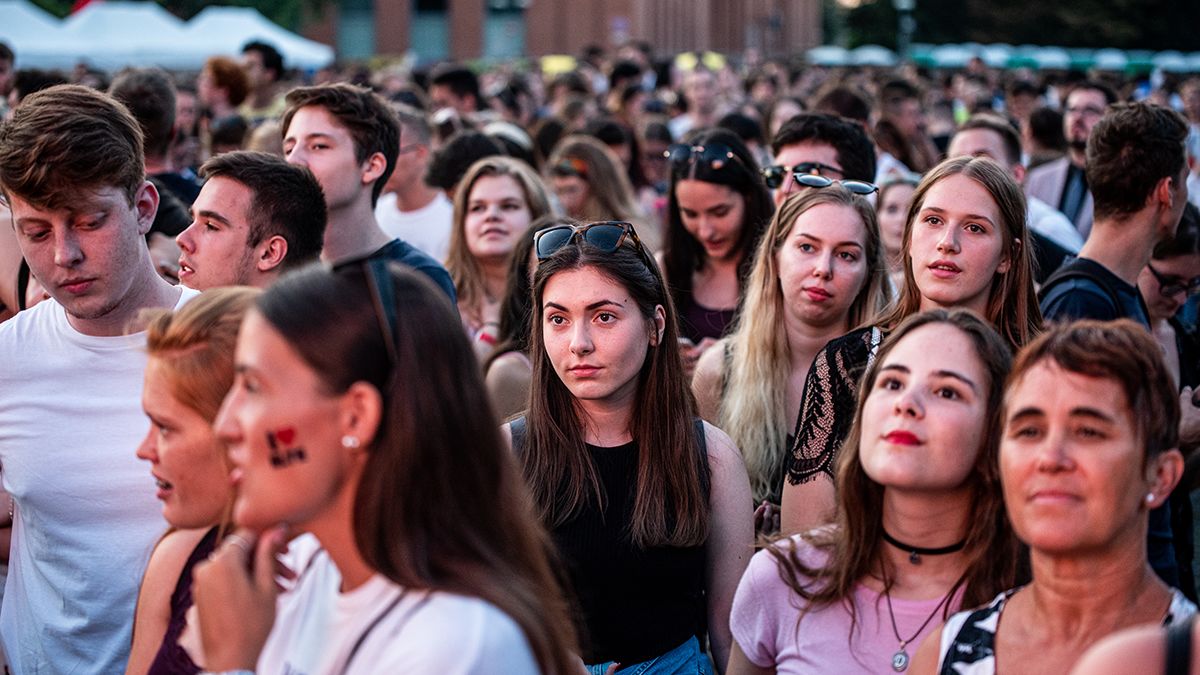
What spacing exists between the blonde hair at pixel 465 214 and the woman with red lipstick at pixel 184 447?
390 centimetres

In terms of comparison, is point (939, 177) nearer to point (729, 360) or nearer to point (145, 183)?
point (729, 360)

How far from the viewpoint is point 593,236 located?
414 centimetres

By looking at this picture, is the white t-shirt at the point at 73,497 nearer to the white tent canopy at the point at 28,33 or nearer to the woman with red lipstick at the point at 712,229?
the woman with red lipstick at the point at 712,229

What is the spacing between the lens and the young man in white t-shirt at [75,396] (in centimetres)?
352

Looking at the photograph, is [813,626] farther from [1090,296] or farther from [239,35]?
[239,35]

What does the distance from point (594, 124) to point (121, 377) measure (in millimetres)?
7574

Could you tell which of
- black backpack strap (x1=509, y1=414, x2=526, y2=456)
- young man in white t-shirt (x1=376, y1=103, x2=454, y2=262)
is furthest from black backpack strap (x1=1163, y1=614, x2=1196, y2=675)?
young man in white t-shirt (x1=376, y1=103, x2=454, y2=262)

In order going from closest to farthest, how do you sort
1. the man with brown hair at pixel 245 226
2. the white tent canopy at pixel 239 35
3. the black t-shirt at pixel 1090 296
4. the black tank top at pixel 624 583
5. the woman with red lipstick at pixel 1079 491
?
the woman with red lipstick at pixel 1079 491, the black tank top at pixel 624 583, the man with brown hair at pixel 245 226, the black t-shirt at pixel 1090 296, the white tent canopy at pixel 239 35

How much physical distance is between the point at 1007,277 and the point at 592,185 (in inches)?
180

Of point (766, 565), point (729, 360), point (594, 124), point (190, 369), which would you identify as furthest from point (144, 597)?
point (594, 124)

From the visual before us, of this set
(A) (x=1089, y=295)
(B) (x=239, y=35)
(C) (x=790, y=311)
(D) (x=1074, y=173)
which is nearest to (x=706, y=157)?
(C) (x=790, y=311)

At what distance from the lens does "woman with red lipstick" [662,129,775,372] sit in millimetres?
6195

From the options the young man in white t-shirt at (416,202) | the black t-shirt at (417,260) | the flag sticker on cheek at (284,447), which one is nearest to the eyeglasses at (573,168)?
the young man in white t-shirt at (416,202)

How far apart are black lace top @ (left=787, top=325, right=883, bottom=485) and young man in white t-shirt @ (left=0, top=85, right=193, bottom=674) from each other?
1.79 m
